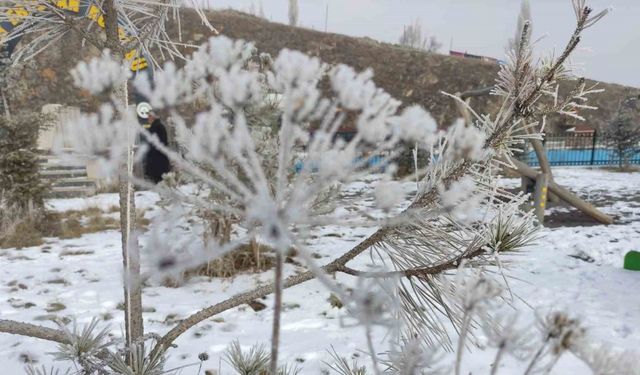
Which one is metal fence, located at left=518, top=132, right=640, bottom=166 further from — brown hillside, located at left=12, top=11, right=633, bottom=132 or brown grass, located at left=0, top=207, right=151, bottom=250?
brown grass, located at left=0, top=207, right=151, bottom=250

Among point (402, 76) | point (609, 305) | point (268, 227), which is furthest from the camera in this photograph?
point (402, 76)

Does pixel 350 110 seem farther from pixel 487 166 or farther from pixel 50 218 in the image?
pixel 50 218

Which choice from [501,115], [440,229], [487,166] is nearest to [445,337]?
[440,229]

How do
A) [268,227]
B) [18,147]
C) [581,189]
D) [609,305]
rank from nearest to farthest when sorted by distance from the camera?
[268,227] < [609,305] < [18,147] < [581,189]

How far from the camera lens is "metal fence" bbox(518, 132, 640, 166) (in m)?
14.7

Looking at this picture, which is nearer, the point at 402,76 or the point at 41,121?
the point at 41,121

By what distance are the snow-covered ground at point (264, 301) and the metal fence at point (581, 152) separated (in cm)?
989

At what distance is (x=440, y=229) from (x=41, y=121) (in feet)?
23.3

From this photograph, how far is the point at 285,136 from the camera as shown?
0.46m

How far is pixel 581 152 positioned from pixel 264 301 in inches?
636

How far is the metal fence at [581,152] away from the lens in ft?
48.3

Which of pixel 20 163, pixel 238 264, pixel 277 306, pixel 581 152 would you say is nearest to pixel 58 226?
pixel 20 163

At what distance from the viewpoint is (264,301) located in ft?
12.5

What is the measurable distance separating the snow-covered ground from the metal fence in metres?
9.89
